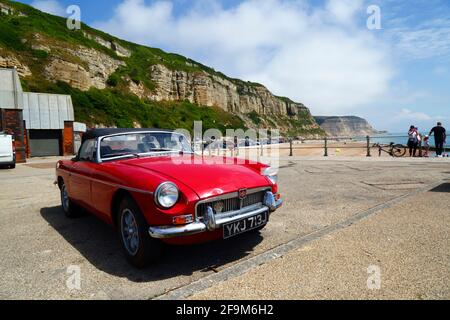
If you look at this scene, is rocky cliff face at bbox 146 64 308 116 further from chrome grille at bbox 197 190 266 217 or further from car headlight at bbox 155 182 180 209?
car headlight at bbox 155 182 180 209

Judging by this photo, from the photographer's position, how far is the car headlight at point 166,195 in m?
2.76

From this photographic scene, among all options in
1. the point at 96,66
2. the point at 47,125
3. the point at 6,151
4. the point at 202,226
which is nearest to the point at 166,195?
the point at 202,226

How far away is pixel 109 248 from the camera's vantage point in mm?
3623

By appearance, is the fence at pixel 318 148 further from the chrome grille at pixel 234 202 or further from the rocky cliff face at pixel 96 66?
the rocky cliff face at pixel 96 66

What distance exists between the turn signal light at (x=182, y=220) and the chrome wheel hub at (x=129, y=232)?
51 centimetres

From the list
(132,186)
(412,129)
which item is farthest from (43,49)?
(132,186)

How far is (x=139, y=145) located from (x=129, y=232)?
1509mm

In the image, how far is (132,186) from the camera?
2980 millimetres

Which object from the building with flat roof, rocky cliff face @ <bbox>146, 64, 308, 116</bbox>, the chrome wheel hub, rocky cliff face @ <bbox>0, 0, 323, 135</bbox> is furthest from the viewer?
rocky cliff face @ <bbox>146, 64, 308, 116</bbox>

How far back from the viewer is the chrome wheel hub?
10.1 feet

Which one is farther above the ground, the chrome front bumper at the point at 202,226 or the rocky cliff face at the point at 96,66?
the rocky cliff face at the point at 96,66

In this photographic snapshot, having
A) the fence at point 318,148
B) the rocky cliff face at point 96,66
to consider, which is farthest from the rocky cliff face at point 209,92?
the fence at point 318,148

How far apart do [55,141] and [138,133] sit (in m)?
25.2

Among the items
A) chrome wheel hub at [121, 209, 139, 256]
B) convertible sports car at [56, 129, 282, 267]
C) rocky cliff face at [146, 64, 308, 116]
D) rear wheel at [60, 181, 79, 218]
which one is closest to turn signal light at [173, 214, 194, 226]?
convertible sports car at [56, 129, 282, 267]
